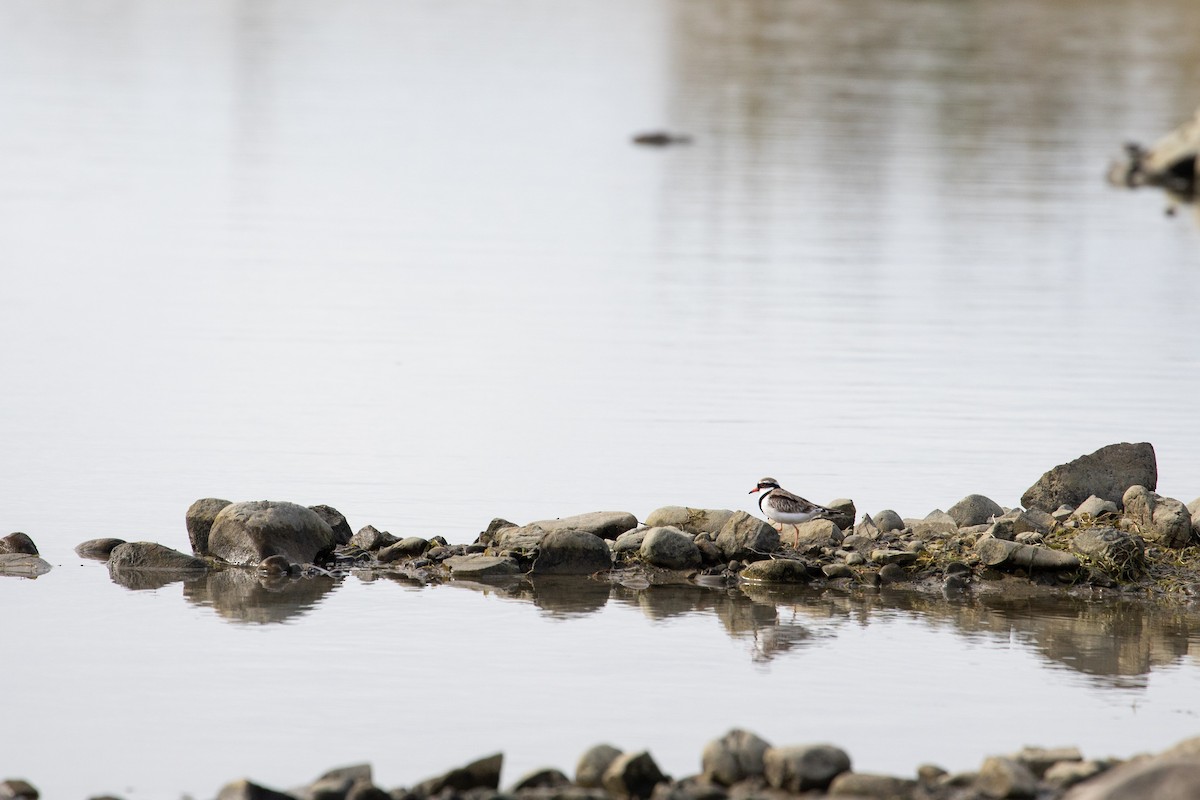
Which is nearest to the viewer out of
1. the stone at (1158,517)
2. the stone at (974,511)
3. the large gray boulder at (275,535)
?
the large gray boulder at (275,535)

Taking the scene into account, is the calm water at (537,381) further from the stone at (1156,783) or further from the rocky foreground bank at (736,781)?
the stone at (1156,783)

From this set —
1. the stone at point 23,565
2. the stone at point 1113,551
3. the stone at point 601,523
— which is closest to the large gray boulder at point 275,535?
the stone at point 23,565

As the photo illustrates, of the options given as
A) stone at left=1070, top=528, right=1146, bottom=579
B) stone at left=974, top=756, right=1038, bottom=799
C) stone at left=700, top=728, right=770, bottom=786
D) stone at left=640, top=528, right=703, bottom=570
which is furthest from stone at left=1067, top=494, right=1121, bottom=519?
stone at left=700, top=728, right=770, bottom=786

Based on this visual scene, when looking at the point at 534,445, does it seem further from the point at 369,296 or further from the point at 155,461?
the point at 369,296

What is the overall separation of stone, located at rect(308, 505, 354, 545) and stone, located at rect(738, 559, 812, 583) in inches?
114

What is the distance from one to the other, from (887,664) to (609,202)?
25507 mm

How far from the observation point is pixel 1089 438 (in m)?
18.6

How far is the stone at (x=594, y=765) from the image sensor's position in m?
9.36

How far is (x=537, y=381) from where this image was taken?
20766 millimetres

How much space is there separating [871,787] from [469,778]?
6.26ft

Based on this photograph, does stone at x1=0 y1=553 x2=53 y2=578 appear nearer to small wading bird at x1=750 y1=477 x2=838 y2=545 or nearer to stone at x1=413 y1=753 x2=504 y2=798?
small wading bird at x1=750 y1=477 x2=838 y2=545

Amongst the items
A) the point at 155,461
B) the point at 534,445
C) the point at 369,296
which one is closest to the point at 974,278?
the point at 369,296

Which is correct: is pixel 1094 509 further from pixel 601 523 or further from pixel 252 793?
pixel 252 793

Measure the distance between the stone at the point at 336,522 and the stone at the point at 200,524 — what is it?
28.9 inches
